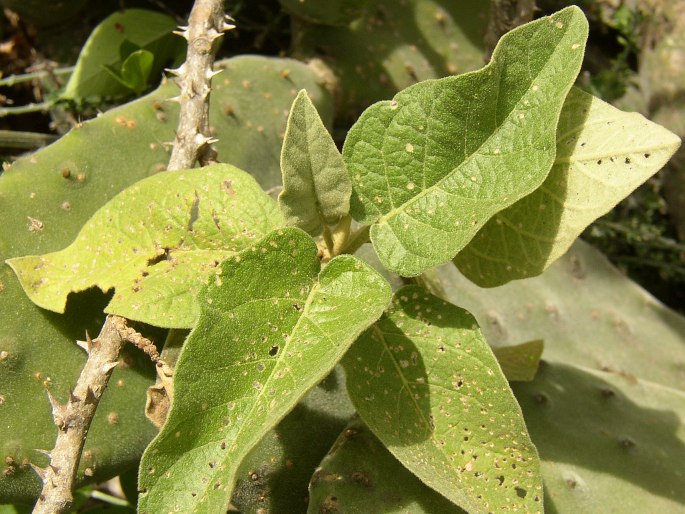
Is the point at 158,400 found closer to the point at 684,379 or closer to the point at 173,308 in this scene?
the point at 173,308

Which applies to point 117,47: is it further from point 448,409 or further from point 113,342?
point 448,409

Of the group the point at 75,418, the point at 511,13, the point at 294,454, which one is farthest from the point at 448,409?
the point at 511,13

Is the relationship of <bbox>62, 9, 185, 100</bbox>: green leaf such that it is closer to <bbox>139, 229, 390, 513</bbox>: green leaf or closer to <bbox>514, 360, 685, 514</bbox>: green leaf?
<bbox>139, 229, 390, 513</bbox>: green leaf

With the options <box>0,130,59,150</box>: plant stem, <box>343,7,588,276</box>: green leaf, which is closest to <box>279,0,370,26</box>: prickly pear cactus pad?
<box>0,130,59,150</box>: plant stem

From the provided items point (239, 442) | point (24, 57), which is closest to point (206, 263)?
point (239, 442)

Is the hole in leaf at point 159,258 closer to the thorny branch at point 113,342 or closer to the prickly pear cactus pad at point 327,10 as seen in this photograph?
the thorny branch at point 113,342
